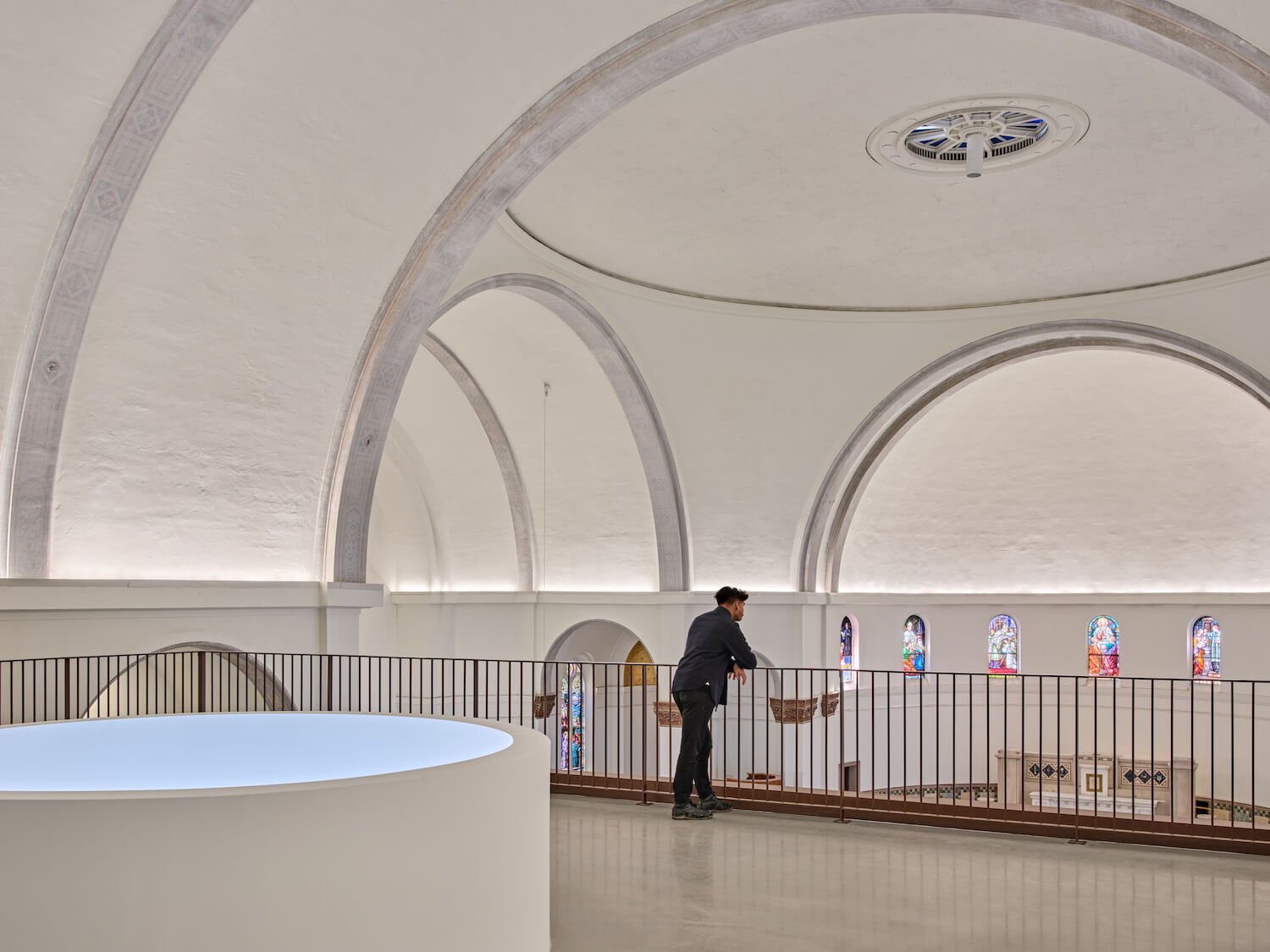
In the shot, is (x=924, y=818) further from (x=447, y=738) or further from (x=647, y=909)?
(x=447, y=738)

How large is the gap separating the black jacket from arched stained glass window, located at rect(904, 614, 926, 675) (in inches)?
605

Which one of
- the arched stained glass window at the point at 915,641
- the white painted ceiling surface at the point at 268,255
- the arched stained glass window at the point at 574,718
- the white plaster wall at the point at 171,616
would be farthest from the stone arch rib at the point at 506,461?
the arched stained glass window at the point at 915,641

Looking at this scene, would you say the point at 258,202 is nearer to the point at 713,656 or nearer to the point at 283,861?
the point at 713,656

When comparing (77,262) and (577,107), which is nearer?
(77,262)

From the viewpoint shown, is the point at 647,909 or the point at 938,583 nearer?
the point at 647,909

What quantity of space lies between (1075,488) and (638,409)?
892 centimetres

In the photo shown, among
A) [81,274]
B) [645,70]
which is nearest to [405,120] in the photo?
[645,70]

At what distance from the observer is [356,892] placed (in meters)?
3.06

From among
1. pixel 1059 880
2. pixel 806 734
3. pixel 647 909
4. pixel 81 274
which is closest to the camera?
pixel 647 909

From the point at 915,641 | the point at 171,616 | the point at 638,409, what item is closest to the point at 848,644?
the point at 915,641

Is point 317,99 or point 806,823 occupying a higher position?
point 317,99

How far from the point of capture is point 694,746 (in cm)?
838

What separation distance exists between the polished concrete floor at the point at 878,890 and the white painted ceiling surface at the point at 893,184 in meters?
6.17

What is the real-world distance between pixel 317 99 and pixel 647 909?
697 cm
